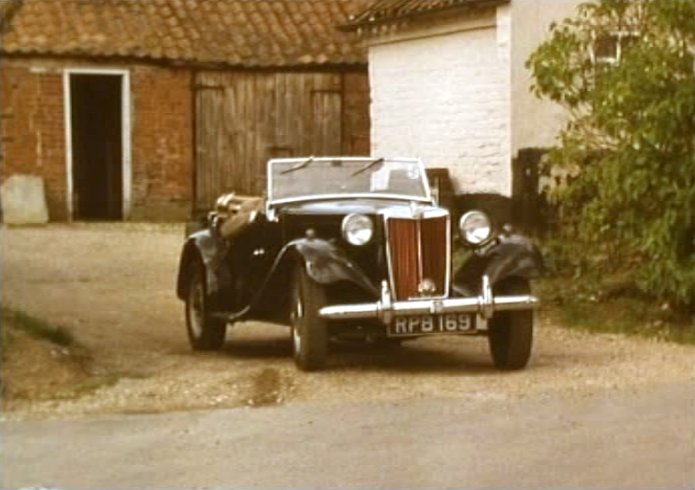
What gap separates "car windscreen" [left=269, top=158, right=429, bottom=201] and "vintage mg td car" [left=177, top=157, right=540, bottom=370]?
1cm

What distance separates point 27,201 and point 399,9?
23.1ft

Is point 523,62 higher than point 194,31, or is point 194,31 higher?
point 194,31

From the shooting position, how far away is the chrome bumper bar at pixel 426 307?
1146 centimetres

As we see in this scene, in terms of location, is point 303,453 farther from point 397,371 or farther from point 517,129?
point 517,129

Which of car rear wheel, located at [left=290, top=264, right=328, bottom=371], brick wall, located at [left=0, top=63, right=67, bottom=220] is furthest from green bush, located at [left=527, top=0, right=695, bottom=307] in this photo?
brick wall, located at [left=0, top=63, right=67, bottom=220]

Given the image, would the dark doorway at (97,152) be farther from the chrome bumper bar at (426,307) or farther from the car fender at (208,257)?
the chrome bumper bar at (426,307)

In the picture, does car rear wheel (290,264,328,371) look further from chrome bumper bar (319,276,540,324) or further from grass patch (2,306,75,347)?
grass patch (2,306,75,347)

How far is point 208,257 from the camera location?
13633mm

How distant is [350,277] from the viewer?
11586 mm

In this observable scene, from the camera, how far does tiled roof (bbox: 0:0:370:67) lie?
26.4 metres

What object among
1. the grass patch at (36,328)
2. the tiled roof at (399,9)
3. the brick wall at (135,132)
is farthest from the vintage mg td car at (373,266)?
the brick wall at (135,132)

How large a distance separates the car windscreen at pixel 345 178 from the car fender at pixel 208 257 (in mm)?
779

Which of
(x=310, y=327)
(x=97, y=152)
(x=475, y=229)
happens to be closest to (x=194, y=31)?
(x=97, y=152)

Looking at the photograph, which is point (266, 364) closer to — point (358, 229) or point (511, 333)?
point (358, 229)
